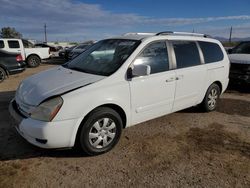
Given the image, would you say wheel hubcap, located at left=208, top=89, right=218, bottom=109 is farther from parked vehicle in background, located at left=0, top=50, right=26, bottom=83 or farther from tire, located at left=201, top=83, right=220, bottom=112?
parked vehicle in background, located at left=0, top=50, right=26, bottom=83

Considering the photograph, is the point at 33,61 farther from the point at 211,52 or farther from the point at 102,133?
the point at 102,133

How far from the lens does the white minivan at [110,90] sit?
331 centimetres

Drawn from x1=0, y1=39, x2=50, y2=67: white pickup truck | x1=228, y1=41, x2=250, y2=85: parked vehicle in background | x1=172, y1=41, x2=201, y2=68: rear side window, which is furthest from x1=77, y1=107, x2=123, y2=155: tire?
x1=0, y1=39, x2=50, y2=67: white pickup truck

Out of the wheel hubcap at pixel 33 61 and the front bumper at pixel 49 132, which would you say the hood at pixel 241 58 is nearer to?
the front bumper at pixel 49 132

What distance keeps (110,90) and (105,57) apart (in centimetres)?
92

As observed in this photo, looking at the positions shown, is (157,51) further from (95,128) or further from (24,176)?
(24,176)

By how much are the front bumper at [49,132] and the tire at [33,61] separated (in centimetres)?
1336

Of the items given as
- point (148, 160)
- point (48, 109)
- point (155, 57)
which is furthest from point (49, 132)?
point (155, 57)

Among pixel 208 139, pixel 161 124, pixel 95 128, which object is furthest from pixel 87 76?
pixel 208 139

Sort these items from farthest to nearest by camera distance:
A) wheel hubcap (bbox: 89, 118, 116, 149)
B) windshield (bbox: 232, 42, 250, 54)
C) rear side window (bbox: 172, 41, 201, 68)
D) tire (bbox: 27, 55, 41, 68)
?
1. tire (bbox: 27, 55, 41, 68)
2. windshield (bbox: 232, 42, 250, 54)
3. rear side window (bbox: 172, 41, 201, 68)
4. wheel hubcap (bbox: 89, 118, 116, 149)

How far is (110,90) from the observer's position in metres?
3.64

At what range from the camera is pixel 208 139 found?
172 inches

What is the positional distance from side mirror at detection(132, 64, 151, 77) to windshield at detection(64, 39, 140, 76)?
24 centimetres

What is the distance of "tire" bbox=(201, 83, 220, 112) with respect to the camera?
548 centimetres
